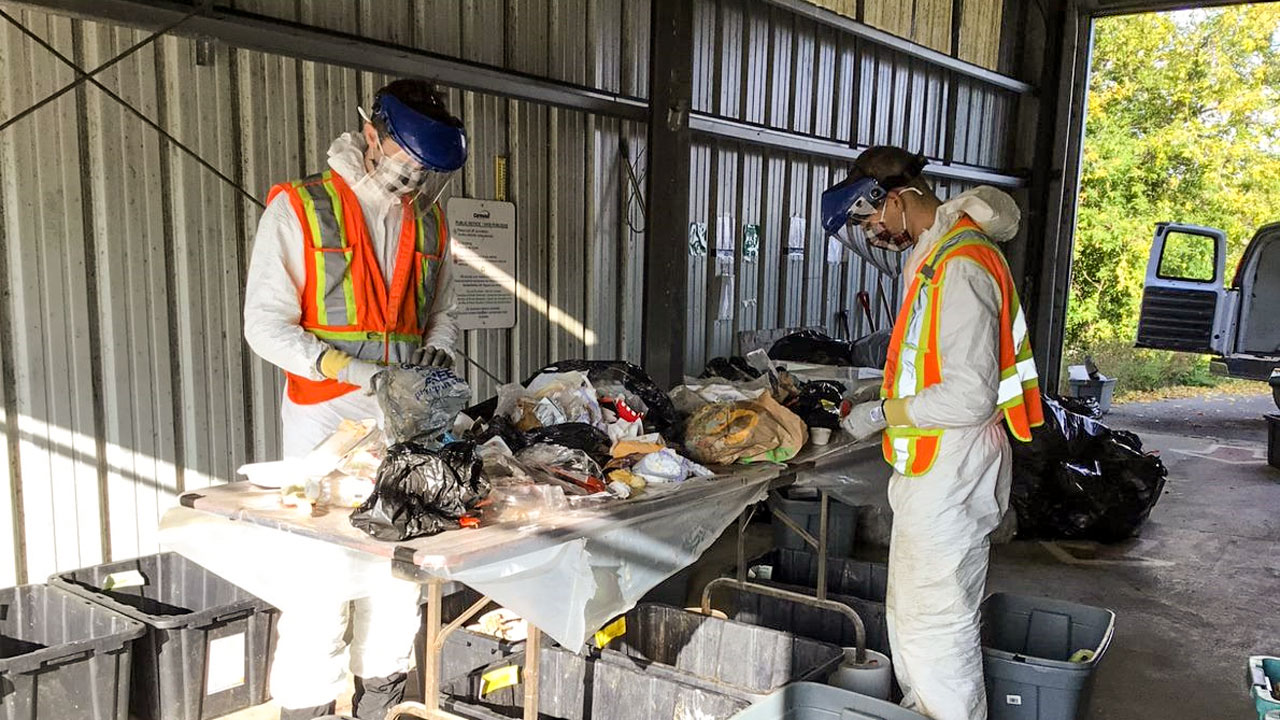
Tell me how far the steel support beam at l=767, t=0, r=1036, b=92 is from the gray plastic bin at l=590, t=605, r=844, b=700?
437 centimetres

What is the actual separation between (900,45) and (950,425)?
5675 millimetres

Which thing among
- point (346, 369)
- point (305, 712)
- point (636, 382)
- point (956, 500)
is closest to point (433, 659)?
point (305, 712)

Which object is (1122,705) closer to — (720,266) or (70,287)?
(720,266)

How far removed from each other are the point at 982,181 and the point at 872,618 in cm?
704

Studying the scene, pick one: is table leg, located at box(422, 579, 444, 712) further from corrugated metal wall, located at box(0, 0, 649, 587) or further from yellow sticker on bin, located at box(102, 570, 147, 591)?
corrugated metal wall, located at box(0, 0, 649, 587)

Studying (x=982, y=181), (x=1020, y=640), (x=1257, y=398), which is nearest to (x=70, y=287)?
(x=1020, y=640)

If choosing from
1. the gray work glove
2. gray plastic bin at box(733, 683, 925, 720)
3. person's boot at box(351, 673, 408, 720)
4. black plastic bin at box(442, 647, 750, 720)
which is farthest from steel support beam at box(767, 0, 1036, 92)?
person's boot at box(351, 673, 408, 720)

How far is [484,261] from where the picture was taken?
4.73m

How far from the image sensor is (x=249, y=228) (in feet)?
12.4

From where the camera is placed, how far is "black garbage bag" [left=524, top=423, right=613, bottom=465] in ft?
9.11

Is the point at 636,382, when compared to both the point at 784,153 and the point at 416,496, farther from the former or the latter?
the point at 784,153

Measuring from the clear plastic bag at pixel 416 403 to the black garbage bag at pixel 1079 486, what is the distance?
4.55 m

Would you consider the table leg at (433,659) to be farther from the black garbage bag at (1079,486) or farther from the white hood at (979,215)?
the black garbage bag at (1079,486)

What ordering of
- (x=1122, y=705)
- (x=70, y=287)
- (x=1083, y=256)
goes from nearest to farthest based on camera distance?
1. (x=70, y=287)
2. (x=1122, y=705)
3. (x=1083, y=256)
